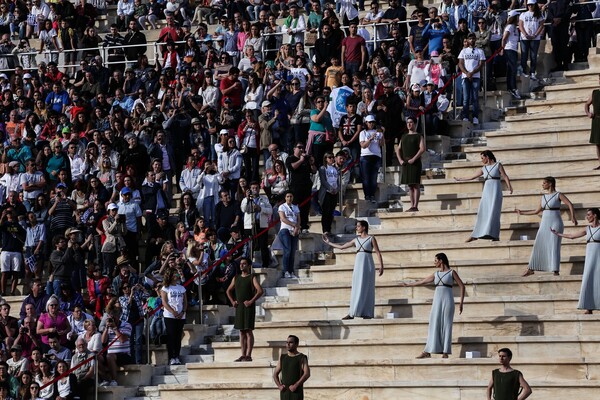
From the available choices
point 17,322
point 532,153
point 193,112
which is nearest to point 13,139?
point 193,112

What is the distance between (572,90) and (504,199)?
3.76 metres

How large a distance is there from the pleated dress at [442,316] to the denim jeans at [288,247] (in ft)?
13.0

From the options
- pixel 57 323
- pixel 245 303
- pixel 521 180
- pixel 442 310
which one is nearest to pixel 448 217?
pixel 521 180

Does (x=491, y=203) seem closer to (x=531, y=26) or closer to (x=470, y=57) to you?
(x=470, y=57)

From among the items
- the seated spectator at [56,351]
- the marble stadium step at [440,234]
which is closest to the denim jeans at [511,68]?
the marble stadium step at [440,234]

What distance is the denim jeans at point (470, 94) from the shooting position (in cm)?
3059

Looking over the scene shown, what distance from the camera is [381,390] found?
24.5 metres

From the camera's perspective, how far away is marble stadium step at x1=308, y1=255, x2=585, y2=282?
25875 mm

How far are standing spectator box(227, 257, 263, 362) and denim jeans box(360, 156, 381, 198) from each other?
3.46 m

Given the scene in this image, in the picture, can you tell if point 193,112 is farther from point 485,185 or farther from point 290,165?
point 485,185

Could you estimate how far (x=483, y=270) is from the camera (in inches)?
1045

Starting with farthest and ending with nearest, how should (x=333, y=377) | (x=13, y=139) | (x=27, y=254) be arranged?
(x=13, y=139) → (x=27, y=254) → (x=333, y=377)

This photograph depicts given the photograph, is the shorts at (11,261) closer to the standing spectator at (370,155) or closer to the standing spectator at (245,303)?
the standing spectator at (245,303)

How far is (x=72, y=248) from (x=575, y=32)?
9.88 meters
